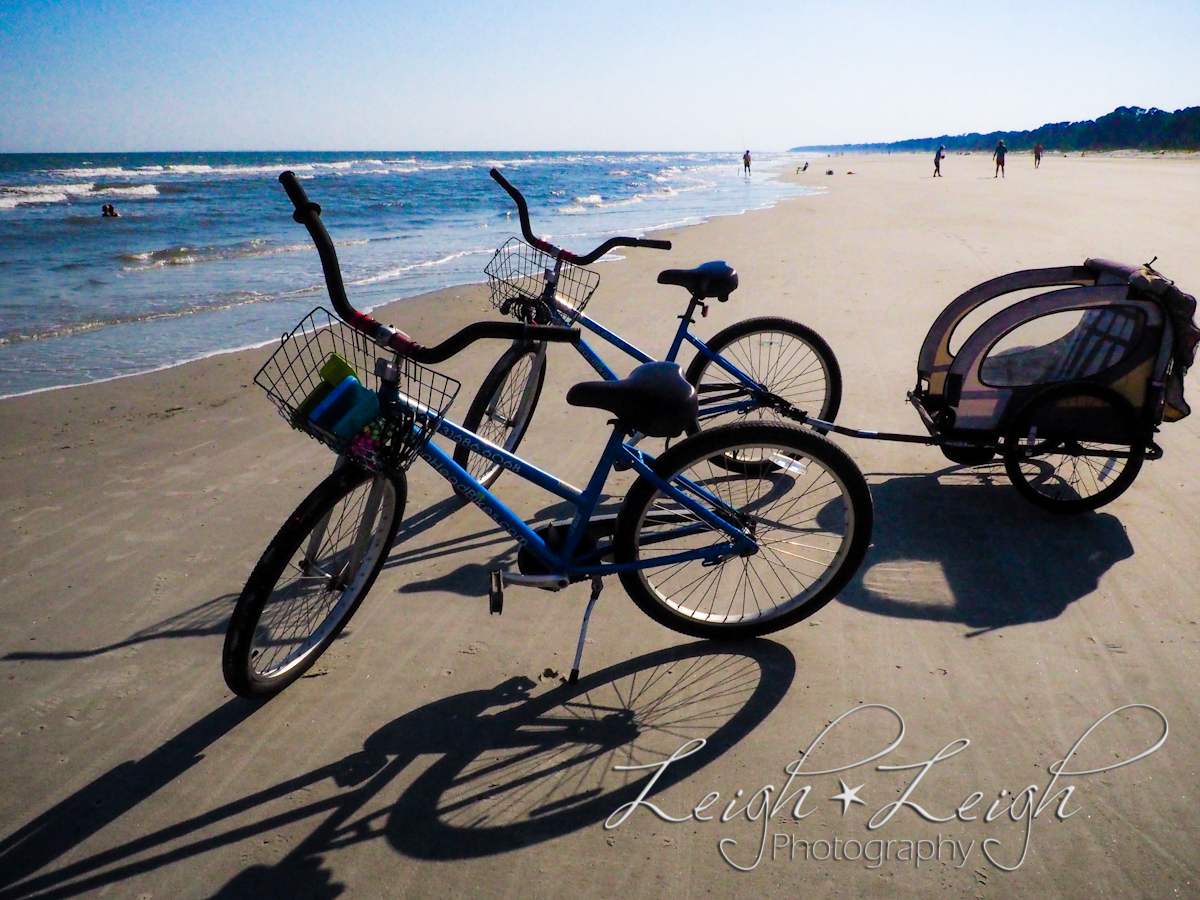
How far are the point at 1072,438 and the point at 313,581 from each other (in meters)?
3.41

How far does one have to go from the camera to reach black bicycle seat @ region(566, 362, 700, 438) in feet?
7.82

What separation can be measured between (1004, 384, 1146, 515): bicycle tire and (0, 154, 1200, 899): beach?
123 millimetres

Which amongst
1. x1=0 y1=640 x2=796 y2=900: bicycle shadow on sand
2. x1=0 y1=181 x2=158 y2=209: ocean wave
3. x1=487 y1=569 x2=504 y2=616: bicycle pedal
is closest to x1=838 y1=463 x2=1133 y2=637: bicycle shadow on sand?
x1=0 y1=640 x2=796 y2=900: bicycle shadow on sand

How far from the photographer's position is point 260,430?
4984 millimetres

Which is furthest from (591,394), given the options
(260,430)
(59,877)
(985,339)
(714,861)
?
(260,430)

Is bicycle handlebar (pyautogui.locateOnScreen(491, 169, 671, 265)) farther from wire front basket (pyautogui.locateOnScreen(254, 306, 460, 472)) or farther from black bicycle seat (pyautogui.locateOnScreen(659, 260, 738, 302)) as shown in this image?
wire front basket (pyautogui.locateOnScreen(254, 306, 460, 472))

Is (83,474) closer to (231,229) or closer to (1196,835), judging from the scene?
(1196,835)

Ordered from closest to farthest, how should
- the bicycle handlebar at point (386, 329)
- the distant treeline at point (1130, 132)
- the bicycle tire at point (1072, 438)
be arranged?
the bicycle handlebar at point (386, 329) < the bicycle tire at point (1072, 438) < the distant treeline at point (1130, 132)

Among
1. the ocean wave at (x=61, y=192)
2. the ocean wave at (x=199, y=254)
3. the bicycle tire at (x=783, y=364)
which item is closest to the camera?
the bicycle tire at (x=783, y=364)

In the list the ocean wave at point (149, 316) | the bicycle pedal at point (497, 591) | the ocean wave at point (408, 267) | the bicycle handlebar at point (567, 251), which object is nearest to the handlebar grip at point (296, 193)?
the bicycle pedal at point (497, 591)

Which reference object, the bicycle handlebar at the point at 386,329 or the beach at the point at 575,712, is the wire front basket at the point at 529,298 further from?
the bicycle handlebar at the point at 386,329

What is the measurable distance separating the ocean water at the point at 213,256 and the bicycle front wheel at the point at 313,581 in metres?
4.57

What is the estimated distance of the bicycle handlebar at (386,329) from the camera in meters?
2.21

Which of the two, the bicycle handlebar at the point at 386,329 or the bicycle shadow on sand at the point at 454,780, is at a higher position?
the bicycle handlebar at the point at 386,329
